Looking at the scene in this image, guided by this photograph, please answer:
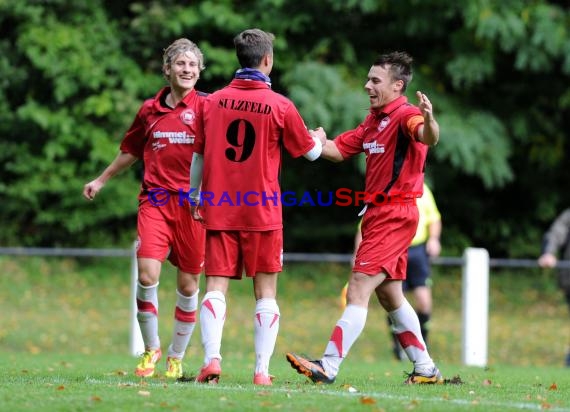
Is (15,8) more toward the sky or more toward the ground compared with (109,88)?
more toward the sky

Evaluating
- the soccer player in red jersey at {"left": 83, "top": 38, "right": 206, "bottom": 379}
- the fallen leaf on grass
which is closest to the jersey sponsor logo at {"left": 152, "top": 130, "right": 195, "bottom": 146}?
the soccer player in red jersey at {"left": 83, "top": 38, "right": 206, "bottom": 379}

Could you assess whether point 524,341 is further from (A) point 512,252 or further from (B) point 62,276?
(B) point 62,276

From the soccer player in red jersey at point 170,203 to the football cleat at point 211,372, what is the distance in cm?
95

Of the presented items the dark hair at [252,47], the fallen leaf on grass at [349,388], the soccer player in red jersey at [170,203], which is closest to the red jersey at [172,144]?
the soccer player in red jersey at [170,203]

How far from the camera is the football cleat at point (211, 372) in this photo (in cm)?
736

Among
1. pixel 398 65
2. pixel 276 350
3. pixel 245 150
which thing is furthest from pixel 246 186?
pixel 276 350

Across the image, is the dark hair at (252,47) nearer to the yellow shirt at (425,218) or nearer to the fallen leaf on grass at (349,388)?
the fallen leaf on grass at (349,388)

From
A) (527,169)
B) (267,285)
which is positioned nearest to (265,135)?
(267,285)

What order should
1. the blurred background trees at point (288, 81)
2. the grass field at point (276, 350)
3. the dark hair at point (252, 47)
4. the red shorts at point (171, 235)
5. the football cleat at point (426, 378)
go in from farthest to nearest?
the blurred background trees at point (288, 81) < the red shorts at point (171, 235) < the football cleat at point (426, 378) < the dark hair at point (252, 47) < the grass field at point (276, 350)

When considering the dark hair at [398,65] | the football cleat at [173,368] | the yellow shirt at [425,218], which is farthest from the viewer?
the yellow shirt at [425,218]

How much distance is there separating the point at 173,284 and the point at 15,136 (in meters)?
3.99

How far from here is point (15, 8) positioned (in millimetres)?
19172

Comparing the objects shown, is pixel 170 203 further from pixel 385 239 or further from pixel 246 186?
pixel 385 239

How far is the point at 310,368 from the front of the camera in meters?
7.56
